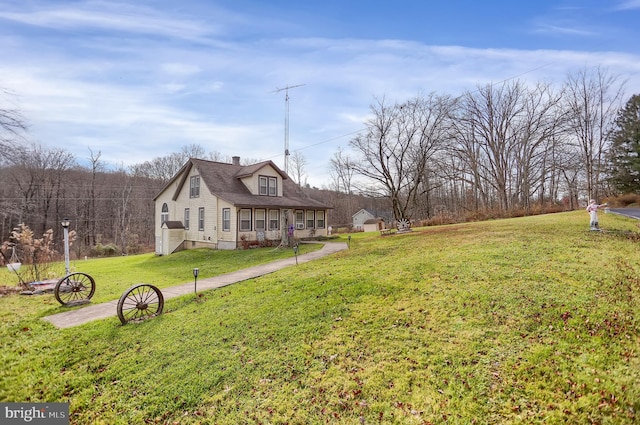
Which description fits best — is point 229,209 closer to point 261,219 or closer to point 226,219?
point 226,219

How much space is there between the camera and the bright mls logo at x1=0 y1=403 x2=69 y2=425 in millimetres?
4078

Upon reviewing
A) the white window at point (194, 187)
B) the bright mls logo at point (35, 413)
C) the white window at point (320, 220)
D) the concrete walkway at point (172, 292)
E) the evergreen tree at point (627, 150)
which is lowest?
the bright mls logo at point (35, 413)

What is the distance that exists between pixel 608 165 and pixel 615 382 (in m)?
37.8

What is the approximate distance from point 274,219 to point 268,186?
276cm

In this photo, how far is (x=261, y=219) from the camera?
2036 cm

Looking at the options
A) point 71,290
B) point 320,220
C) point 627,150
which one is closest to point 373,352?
point 71,290

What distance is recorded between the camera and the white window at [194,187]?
21178mm

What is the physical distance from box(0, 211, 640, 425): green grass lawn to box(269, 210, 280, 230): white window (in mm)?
12708

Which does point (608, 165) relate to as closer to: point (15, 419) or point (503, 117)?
point (503, 117)

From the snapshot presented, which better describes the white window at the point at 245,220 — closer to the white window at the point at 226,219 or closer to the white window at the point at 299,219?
the white window at the point at 226,219

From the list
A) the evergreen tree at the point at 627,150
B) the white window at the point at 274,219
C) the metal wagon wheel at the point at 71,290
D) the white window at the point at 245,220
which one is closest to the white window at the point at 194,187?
the white window at the point at 245,220

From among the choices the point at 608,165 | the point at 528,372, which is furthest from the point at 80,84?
the point at 608,165

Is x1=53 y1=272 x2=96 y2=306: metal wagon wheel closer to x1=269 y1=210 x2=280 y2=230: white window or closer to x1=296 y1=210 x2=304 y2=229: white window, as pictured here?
x1=269 y1=210 x2=280 y2=230: white window

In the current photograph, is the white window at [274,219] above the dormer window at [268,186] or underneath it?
underneath
